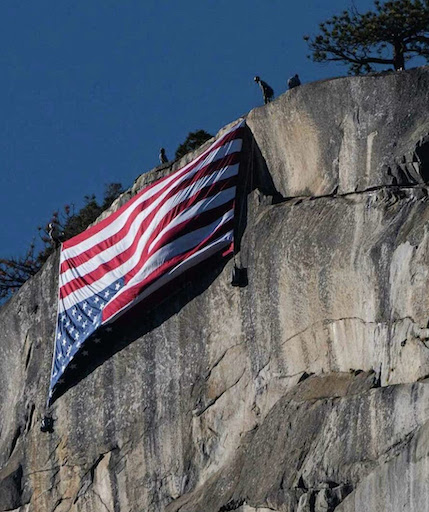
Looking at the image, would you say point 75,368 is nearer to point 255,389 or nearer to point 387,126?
point 255,389

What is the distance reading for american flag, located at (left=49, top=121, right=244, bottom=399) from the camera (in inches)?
1137

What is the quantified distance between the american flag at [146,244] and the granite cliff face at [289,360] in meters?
0.34

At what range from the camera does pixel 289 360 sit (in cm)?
2725

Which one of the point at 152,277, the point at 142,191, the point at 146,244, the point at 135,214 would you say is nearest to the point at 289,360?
the point at 152,277

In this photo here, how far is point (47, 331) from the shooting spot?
32.1 metres

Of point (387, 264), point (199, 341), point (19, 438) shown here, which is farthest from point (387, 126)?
point (19, 438)

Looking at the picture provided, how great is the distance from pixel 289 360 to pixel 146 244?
3525 millimetres

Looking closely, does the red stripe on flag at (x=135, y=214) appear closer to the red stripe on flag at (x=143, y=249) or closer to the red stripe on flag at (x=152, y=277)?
the red stripe on flag at (x=143, y=249)

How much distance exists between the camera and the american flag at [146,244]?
28891 millimetres

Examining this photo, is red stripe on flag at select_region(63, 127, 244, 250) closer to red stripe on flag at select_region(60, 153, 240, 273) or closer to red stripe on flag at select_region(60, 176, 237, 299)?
red stripe on flag at select_region(60, 153, 240, 273)

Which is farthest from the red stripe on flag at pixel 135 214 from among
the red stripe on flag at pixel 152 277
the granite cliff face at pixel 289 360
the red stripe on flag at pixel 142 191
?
the red stripe on flag at pixel 152 277

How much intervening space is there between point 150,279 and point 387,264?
5.36m

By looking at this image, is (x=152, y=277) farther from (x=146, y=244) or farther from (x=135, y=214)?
(x=135, y=214)

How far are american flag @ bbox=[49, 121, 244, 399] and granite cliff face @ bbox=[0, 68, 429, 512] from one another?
338 mm
